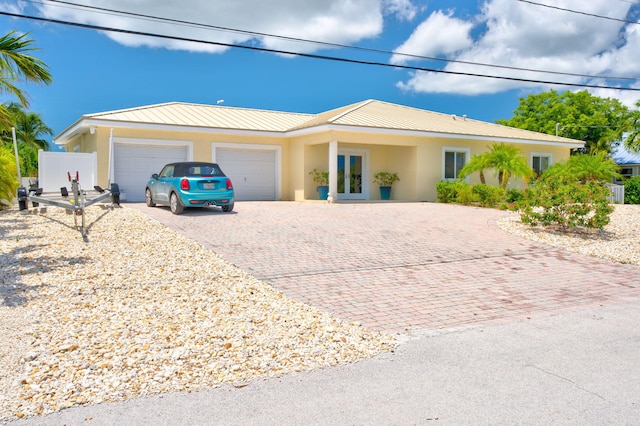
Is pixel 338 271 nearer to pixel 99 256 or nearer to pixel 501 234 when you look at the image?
pixel 99 256

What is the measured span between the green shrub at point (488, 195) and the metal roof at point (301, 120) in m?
3.35

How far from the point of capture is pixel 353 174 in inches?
919

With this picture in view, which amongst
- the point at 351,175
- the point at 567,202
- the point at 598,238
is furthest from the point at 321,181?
Result: the point at 598,238

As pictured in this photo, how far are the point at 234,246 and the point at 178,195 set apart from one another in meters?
4.55

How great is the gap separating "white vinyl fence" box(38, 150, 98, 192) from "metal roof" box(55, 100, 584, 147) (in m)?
1.89

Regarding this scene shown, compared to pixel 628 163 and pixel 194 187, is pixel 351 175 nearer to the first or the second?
pixel 194 187

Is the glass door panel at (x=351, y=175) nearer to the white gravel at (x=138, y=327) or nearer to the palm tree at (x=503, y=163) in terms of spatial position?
the palm tree at (x=503, y=163)

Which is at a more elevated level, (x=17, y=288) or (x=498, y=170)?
(x=498, y=170)

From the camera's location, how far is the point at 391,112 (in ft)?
81.9

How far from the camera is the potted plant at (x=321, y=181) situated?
2141 centimetres

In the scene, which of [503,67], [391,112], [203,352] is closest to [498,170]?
[503,67]

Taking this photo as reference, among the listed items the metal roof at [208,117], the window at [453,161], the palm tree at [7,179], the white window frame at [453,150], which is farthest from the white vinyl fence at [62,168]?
the window at [453,161]

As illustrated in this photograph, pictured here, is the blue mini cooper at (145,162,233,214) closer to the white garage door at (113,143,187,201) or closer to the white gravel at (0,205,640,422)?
the white gravel at (0,205,640,422)

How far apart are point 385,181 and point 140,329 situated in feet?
60.7
